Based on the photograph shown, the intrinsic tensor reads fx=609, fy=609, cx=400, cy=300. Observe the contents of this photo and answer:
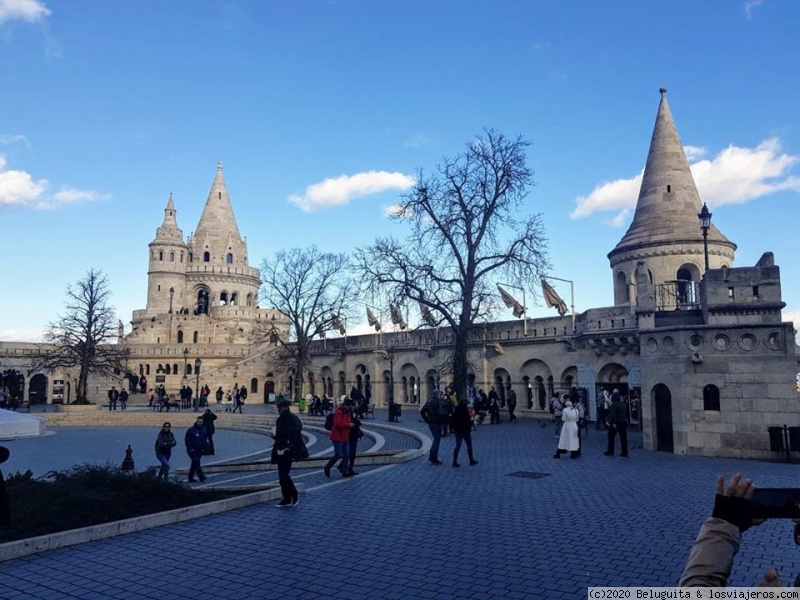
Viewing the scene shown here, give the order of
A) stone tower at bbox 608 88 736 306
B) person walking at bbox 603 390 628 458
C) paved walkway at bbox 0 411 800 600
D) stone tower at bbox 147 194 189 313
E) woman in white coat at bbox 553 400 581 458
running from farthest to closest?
stone tower at bbox 147 194 189 313
stone tower at bbox 608 88 736 306
person walking at bbox 603 390 628 458
woman in white coat at bbox 553 400 581 458
paved walkway at bbox 0 411 800 600

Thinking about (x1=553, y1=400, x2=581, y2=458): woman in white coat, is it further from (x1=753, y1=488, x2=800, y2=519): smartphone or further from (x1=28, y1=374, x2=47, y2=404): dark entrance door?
(x1=28, y1=374, x2=47, y2=404): dark entrance door

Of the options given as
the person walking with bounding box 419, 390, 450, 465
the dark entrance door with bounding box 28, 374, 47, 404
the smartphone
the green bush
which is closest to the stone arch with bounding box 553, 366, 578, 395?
the person walking with bounding box 419, 390, 450, 465

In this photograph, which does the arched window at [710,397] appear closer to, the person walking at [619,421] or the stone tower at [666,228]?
the person walking at [619,421]

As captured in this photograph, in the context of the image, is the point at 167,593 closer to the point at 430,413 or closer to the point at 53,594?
the point at 53,594

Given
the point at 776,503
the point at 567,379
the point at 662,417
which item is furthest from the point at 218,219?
the point at 776,503

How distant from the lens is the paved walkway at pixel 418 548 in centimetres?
588

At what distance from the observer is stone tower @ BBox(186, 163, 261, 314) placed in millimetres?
73562

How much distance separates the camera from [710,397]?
1617cm

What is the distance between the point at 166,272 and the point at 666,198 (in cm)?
5851

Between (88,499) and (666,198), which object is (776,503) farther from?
A: (666,198)

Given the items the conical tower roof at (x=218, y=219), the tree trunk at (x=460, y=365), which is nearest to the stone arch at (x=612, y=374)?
the tree trunk at (x=460, y=365)

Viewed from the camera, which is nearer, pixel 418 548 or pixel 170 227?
pixel 418 548

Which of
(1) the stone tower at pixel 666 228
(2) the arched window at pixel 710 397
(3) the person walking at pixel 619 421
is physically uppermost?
(1) the stone tower at pixel 666 228

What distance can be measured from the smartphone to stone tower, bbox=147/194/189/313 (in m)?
75.0
